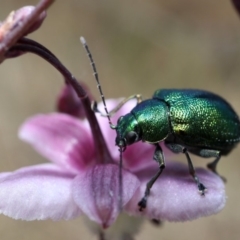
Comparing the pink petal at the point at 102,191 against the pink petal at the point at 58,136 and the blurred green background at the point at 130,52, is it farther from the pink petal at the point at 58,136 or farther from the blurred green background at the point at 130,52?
the blurred green background at the point at 130,52

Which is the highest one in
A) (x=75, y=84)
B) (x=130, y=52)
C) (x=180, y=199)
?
(x=75, y=84)

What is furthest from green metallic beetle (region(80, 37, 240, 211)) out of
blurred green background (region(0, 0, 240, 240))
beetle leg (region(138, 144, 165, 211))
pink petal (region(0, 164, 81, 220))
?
blurred green background (region(0, 0, 240, 240))

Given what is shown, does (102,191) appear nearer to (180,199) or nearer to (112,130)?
(180,199)

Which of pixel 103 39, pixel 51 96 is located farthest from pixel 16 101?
pixel 103 39

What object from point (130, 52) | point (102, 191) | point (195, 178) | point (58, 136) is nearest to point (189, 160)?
point (195, 178)

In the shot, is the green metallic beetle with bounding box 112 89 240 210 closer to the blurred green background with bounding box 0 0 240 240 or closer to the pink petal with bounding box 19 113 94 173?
the pink petal with bounding box 19 113 94 173
